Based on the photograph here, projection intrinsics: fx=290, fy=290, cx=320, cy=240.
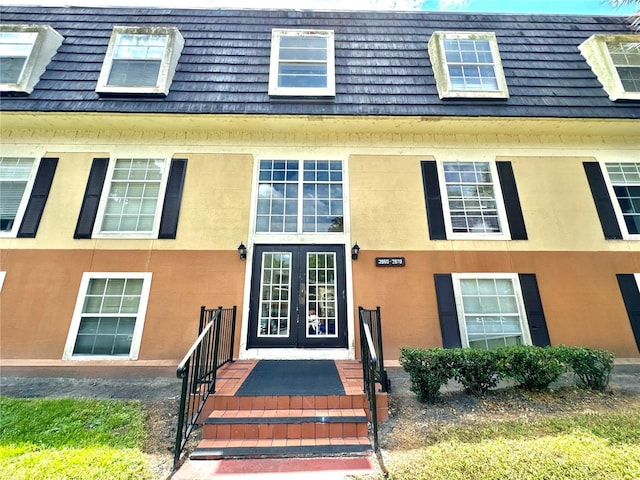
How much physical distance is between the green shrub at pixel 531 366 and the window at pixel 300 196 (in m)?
3.65

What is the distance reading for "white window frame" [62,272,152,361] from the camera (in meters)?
5.40

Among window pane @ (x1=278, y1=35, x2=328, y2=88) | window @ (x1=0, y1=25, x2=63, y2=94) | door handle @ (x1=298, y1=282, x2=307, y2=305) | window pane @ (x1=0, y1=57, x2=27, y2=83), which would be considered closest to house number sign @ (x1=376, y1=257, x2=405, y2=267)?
door handle @ (x1=298, y1=282, x2=307, y2=305)

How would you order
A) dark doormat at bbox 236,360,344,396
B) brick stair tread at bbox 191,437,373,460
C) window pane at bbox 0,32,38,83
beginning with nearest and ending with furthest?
brick stair tread at bbox 191,437,373,460, dark doormat at bbox 236,360,344,396, window pane at bbox 0,32,38,83

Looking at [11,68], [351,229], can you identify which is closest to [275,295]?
[351,229]

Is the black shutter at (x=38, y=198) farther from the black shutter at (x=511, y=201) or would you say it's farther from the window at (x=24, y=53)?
the black shutter at (x=511, y=201)

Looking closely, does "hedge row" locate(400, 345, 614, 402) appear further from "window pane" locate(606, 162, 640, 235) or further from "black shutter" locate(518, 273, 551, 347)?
"window pane" locate(606, 162, 640, 235)

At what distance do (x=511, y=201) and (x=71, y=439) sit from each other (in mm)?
8379

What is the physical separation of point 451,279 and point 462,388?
2.09m

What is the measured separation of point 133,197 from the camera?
6375 millimetres

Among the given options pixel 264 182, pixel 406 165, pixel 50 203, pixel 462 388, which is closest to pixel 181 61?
pixel 264 182

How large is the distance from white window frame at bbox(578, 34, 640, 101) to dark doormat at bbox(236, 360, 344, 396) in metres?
8.55

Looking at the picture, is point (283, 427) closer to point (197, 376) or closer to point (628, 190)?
point (197, 376)

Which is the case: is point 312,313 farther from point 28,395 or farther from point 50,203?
point 50,203

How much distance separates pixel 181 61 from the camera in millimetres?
6926
